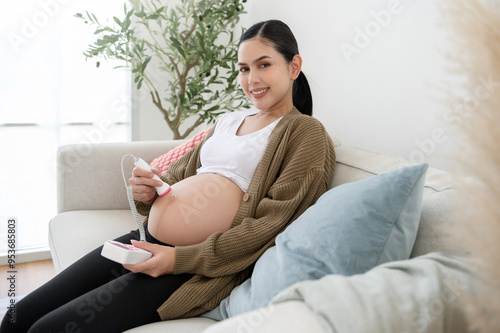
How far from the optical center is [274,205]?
1.24 metres

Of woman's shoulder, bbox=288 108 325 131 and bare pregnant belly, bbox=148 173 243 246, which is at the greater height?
woman's shoulder, bbox=288 108 325 131

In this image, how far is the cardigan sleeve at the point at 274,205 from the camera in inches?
46.7

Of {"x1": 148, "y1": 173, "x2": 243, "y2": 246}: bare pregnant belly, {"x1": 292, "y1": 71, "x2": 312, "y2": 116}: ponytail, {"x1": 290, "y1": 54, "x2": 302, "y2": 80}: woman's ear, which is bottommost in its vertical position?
{"x1": 148, "y1": 173, "x2": 243, "y2": 246}: bare pregnant belly

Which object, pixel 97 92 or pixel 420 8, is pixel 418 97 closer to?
pixel 420 8

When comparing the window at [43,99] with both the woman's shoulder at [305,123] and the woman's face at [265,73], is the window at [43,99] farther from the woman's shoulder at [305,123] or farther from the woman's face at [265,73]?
the woman's shoulder at [305,123]

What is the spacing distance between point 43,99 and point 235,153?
5.41 feet

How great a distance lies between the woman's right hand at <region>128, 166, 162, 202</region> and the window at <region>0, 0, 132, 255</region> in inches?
59.1

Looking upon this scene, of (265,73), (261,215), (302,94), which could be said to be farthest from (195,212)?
(302,94)

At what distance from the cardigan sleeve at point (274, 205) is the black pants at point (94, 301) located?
0.26 feet

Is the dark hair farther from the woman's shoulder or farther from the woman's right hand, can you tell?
the woman's right hand
